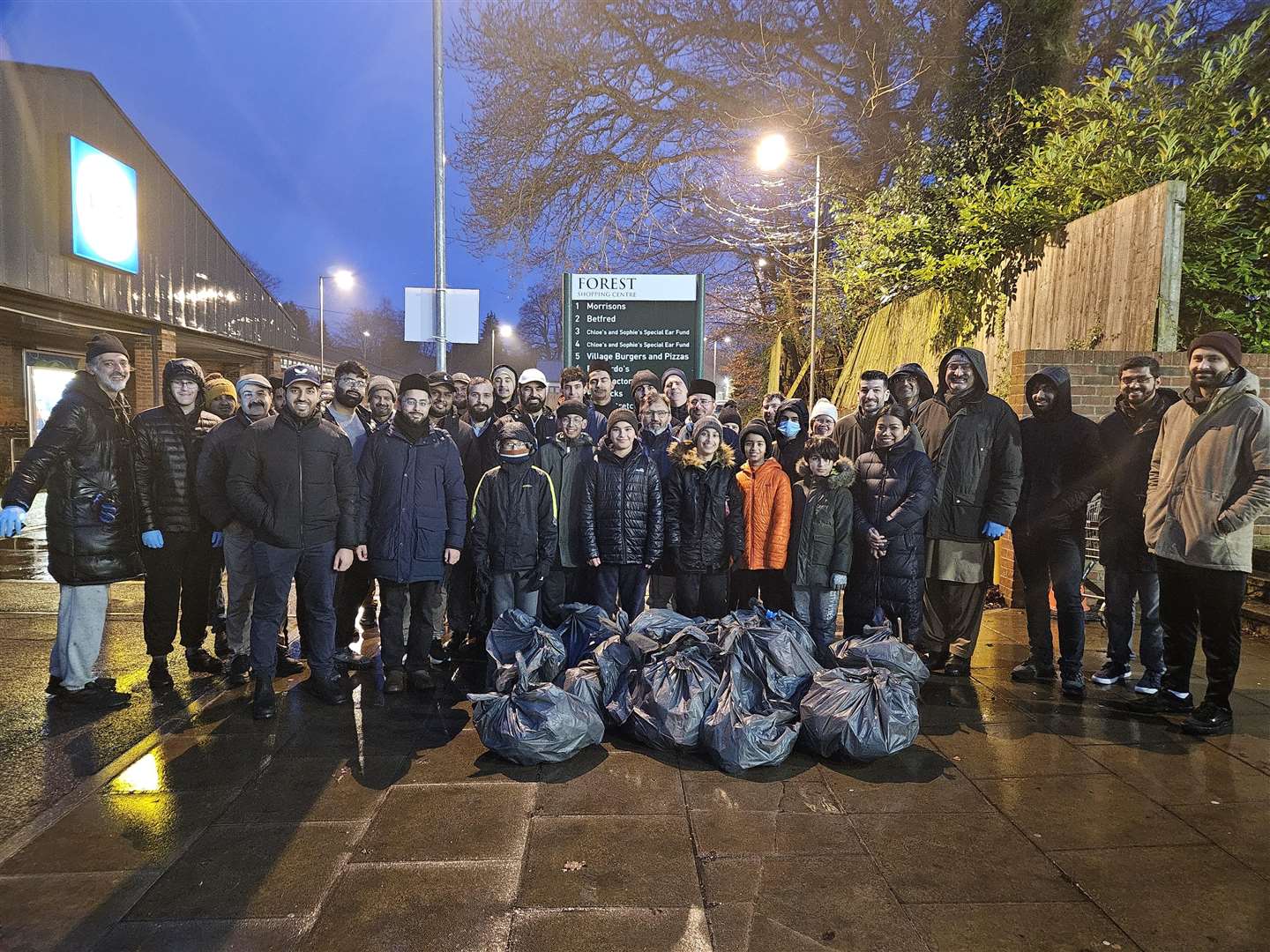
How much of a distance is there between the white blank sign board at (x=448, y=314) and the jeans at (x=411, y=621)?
3618 millimetres

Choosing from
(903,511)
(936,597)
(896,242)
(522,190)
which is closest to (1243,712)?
(936,597)

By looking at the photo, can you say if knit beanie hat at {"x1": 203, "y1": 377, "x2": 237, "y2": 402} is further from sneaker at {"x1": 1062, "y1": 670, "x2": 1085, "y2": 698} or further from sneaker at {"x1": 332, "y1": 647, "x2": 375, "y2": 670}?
sneaker at {"x1": 1062, "y1": 670, "x2": 1085, "y2": 698}

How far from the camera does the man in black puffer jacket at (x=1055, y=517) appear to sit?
4.77 metres

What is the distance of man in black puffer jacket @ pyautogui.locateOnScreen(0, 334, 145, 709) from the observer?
4.34m

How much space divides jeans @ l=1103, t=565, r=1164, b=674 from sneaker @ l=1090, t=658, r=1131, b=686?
35 mm

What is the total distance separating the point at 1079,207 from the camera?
764 centimetres

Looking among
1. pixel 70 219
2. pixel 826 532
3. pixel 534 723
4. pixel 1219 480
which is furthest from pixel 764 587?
pixel 70 219

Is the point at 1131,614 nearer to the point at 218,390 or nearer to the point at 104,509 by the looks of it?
the point at 104,509

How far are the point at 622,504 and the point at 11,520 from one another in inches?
138

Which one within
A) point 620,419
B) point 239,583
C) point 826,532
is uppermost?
point 620,419

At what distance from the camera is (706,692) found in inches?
149

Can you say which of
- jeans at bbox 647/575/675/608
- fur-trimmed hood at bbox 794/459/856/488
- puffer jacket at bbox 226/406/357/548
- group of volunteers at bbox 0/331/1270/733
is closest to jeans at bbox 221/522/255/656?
group of volunteers at bbox 0/331/1270/733

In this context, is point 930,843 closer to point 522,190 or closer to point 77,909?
point 77,909

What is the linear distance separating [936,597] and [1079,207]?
5058mm
